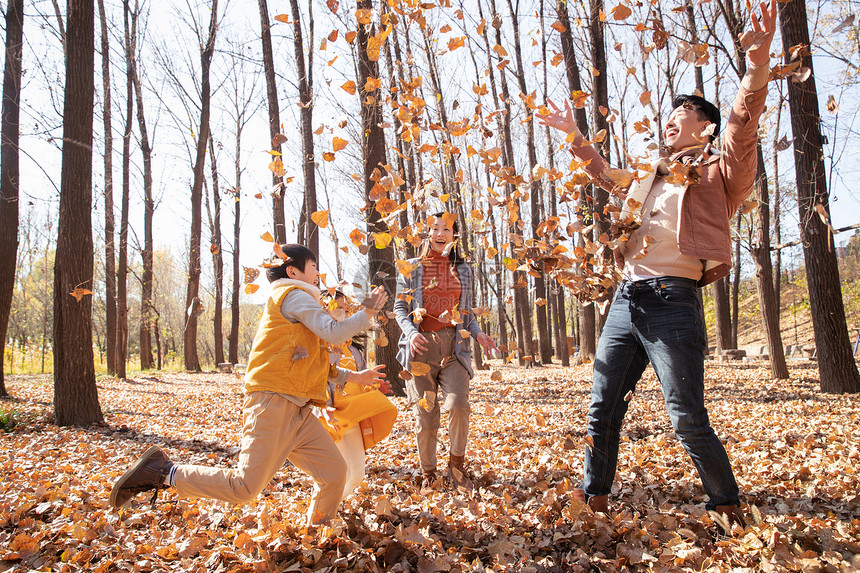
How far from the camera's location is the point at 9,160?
8188 mm

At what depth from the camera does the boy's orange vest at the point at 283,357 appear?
92.6 inches

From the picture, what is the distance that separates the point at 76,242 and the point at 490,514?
221 inches

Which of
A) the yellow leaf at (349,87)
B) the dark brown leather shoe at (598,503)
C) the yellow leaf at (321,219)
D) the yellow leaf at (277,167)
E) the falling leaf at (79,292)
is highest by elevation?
the yellow leaf at (349,87)

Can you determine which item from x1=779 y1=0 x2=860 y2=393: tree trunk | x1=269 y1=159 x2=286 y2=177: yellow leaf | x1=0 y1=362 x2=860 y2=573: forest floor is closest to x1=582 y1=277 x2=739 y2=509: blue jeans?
x1=0 y1=362 x2=860 y2=573: forest floor

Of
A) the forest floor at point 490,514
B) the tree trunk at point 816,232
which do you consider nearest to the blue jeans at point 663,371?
the forest floor at point 490,514

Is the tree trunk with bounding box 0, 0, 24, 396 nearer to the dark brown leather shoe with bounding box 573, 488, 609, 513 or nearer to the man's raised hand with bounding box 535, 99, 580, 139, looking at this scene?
the man's raised hand with bounding box 535, 99, 580, 139

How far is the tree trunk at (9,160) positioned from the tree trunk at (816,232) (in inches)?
433

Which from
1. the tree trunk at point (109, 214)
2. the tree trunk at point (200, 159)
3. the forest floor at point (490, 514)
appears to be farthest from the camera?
the tree trunk at point (200, 159)

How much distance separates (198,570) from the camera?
224 centimetres

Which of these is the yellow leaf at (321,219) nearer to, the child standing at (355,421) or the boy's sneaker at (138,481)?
the child standing at (355,421)

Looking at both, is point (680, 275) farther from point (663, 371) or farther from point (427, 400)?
point (427, 400)

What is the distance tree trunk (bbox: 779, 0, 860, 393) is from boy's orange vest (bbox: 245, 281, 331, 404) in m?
6.38

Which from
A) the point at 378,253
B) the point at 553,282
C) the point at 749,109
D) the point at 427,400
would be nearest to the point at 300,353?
the point at 427,400

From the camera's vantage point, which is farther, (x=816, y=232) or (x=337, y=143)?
(x=816, y=232)
